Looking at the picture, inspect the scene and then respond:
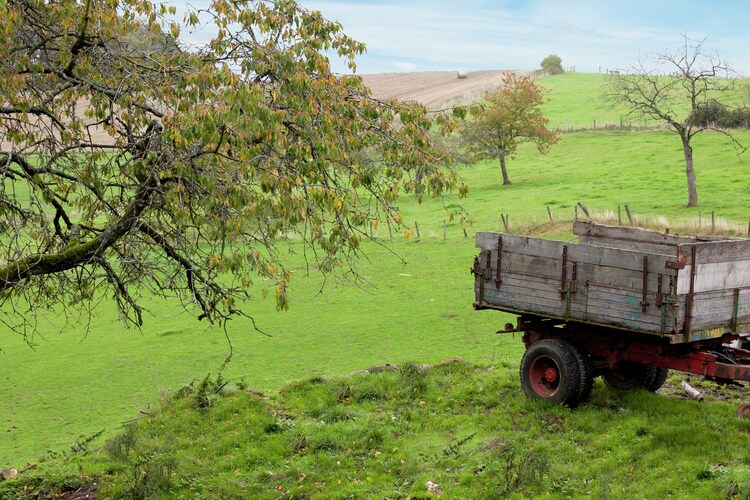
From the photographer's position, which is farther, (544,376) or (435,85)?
(435,85)

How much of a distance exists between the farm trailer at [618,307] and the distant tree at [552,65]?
104963mm

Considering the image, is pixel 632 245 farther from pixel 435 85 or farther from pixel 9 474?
pixel 435 85

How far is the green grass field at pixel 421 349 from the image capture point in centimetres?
1170

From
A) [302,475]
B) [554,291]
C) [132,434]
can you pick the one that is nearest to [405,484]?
[302,475]

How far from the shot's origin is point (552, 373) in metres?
13.4

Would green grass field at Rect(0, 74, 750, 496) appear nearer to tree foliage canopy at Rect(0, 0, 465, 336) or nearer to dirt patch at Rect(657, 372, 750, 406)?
dirt patch at Rect(657, 372, 750, 406)

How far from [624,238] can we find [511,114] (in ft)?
138

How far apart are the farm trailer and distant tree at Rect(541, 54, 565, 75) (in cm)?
10496

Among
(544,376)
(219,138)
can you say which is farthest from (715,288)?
(219,138)

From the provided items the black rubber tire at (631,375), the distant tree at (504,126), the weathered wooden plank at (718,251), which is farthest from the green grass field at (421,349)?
the distant tree at (504,126)

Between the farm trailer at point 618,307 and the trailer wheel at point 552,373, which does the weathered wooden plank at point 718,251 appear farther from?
the trailer wheel at point 552,373

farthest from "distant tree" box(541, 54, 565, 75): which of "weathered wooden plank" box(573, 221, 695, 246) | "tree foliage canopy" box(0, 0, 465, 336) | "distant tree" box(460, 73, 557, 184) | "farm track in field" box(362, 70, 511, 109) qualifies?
"tree foliage canopy" box(0, 0, 465, 336)

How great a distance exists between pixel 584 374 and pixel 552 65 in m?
109

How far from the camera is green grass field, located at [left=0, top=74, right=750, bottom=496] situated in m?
11.7
